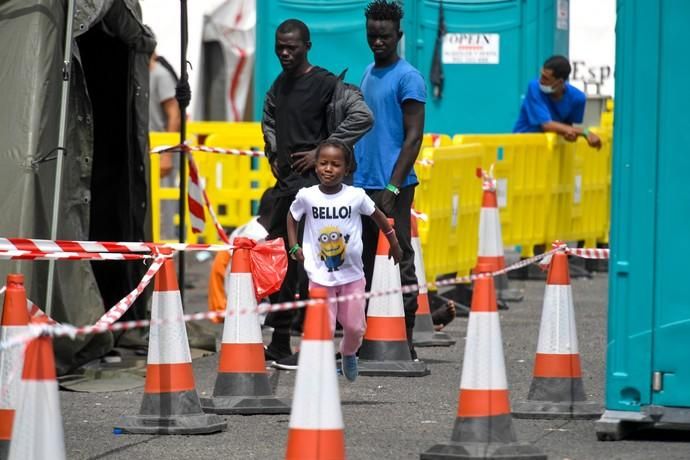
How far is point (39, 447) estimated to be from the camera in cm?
659

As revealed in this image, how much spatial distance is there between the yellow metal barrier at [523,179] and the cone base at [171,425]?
7.76 meters

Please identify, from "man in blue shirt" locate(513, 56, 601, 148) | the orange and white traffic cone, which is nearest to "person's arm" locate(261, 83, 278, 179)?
the orange and white traffic cone

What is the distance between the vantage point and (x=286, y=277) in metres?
11.1

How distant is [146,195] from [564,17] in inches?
332

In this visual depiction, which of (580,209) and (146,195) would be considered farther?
(580,209)

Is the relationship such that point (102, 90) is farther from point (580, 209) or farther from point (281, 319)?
point (580, 209)

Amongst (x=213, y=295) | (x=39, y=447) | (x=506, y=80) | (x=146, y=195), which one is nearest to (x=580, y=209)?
(x=506, y=80)

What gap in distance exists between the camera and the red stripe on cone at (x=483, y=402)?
7652 mm

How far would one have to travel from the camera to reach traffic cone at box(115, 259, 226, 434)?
8617mm

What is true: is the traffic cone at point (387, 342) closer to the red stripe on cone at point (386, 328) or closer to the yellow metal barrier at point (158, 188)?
the red stripe on cone at point (386, 328)

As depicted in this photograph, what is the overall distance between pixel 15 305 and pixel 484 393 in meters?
1.92

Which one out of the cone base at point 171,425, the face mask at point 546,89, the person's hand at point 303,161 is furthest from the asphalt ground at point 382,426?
the face mask at point 546,89

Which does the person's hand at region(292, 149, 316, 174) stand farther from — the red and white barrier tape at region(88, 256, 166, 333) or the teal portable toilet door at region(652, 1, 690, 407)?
the teal portable toilet door at region(652, 1, 690, 407)

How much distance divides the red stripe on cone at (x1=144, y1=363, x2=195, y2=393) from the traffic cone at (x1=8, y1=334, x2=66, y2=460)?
2014 mm
